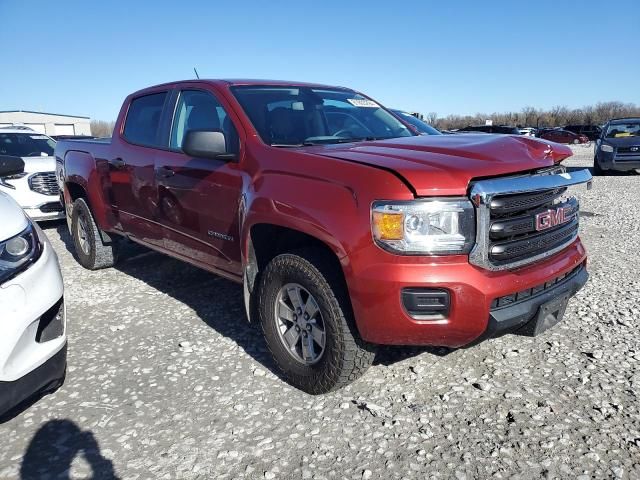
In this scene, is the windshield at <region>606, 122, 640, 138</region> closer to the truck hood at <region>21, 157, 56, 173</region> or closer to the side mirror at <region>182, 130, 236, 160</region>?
the truck hood at <region>21, 157, 56, 173</region>

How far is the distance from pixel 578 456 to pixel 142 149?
12.5 feet

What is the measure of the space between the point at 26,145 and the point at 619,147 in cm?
1448

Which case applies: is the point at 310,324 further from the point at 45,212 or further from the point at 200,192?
the point at 45,212

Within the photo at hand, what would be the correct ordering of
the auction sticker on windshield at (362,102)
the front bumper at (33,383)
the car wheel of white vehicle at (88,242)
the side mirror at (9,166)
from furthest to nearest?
1. the car wheel of white vehicle at (88,242)
2. the auction sticker on windshield at (362,102)
3. the side mirror at (9,166)
4. the front bumper at (33,383)

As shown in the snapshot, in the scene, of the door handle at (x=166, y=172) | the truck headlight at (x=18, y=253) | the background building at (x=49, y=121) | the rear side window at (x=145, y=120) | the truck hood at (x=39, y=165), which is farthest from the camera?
the background building at (x=49, y=121)

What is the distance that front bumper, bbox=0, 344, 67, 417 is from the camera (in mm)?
2236

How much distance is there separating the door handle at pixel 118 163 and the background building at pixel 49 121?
4725 centimetres

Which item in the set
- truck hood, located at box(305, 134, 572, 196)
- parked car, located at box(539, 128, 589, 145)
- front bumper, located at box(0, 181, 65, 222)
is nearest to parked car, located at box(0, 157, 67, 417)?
truck hood, located at box(305, 134, 572, 196)

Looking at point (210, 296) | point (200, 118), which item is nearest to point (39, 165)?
point (210, 296)

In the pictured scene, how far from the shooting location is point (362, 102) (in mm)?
4203

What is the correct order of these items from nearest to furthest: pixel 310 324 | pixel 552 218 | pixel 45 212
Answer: pixel 552 218 → pixel 310 324 → pixel 45 212

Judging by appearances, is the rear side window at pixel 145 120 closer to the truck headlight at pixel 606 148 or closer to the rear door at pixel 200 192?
the rear door at pixel 200 192

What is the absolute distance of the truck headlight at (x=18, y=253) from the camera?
2344 mm

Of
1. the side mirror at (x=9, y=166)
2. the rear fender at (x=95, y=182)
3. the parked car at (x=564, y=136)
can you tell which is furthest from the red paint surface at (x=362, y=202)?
the parked car at (x=564, y=136)
